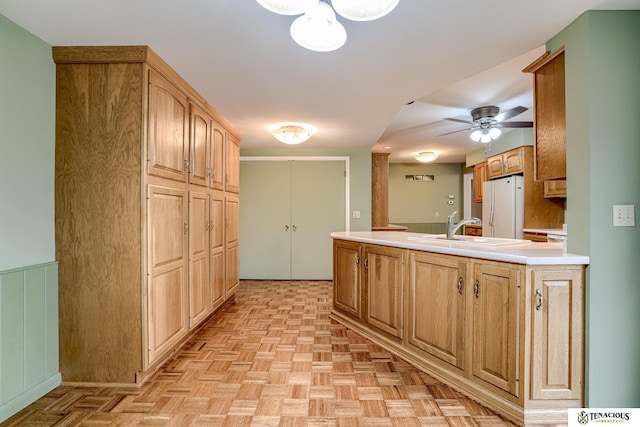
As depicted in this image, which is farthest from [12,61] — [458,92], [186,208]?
[458,92]

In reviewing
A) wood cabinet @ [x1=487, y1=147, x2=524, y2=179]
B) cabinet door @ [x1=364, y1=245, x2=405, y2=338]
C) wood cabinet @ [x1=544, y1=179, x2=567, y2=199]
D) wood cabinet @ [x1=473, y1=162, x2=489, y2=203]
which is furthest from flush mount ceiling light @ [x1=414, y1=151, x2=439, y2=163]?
cabinet door @ [x1=364, y1=245, x2=405, y2=338]

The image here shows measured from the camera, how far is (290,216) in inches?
207

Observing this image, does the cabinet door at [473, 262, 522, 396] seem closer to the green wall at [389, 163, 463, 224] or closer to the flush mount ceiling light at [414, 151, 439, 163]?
the flush mount ceiling light at [414, 151, 439, 163]

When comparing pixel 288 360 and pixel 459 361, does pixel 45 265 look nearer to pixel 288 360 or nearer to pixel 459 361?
pixel 288 360

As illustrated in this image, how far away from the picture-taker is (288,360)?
2432mm

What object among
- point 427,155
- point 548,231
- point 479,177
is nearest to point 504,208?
point 548,231

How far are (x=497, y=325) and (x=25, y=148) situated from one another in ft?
9.17

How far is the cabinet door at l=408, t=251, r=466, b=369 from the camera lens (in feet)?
6.57

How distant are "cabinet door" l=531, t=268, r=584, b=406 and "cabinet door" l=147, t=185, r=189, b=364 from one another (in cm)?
220

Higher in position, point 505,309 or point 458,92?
point 458,92

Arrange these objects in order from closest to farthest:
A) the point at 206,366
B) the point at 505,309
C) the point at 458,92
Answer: the point at 505,309
the point at 206,366
the point at 458,92

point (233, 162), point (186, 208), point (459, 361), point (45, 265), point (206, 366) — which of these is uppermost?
point (233, 162)

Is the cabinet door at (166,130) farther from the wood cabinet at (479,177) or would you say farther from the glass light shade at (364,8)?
the wood cabinet at (479,177)

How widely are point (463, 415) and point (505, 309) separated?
1.99ft
